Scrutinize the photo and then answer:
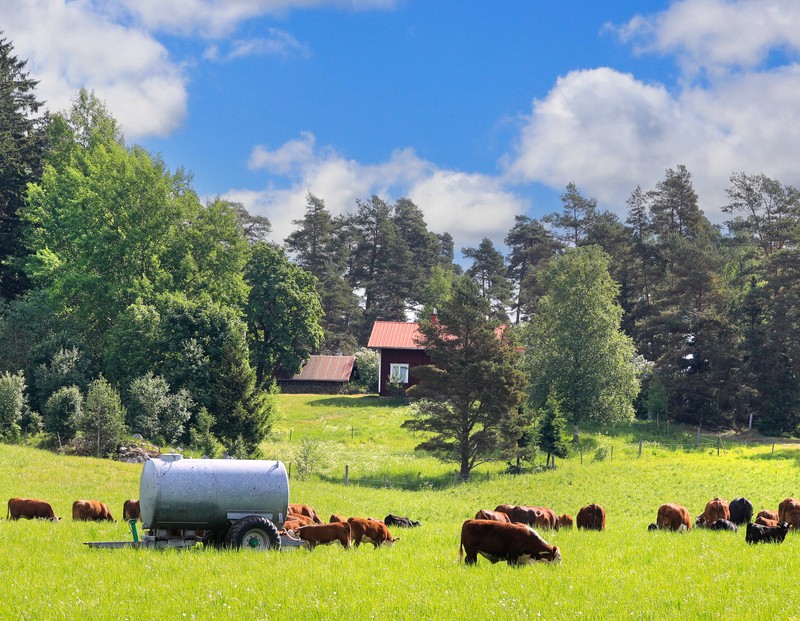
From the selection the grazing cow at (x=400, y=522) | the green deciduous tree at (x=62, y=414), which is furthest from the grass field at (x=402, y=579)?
the green deciduous tree at (x=62, y=414)

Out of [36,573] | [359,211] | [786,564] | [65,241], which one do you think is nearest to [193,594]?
[36,573]

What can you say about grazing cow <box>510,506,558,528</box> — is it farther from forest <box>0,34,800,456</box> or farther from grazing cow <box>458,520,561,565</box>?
forest <box>0,34,800,456</box>

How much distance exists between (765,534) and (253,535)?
1214cm

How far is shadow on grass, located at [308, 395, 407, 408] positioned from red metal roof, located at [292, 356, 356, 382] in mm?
10841

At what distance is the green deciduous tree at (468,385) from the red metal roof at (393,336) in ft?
111

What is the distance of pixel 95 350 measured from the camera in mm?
61594

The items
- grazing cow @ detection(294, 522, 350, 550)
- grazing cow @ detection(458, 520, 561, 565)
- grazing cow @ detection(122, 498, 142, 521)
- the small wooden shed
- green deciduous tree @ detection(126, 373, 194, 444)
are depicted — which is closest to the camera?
grazing cow @ detection(458, 520, 561, 565)

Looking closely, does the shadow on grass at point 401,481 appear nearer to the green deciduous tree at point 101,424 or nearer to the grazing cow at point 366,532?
the green deciduous tree at point 101,424

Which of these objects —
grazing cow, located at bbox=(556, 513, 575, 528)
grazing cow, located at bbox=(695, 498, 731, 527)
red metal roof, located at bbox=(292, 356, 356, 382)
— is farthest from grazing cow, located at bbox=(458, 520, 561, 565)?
red metal roof, located at bbox=(292, 356, 356, 382)

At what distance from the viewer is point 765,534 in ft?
63.2

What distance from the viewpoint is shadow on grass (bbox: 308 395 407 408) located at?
80750 millimetres

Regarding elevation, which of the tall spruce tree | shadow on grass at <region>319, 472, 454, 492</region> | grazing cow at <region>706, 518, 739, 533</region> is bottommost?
shadow on grass at <region>319, 472, 454, 492</region>

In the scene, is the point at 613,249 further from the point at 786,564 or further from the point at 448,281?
the point at 786,564

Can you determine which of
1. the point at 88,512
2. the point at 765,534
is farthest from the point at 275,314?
the point at 765,534
